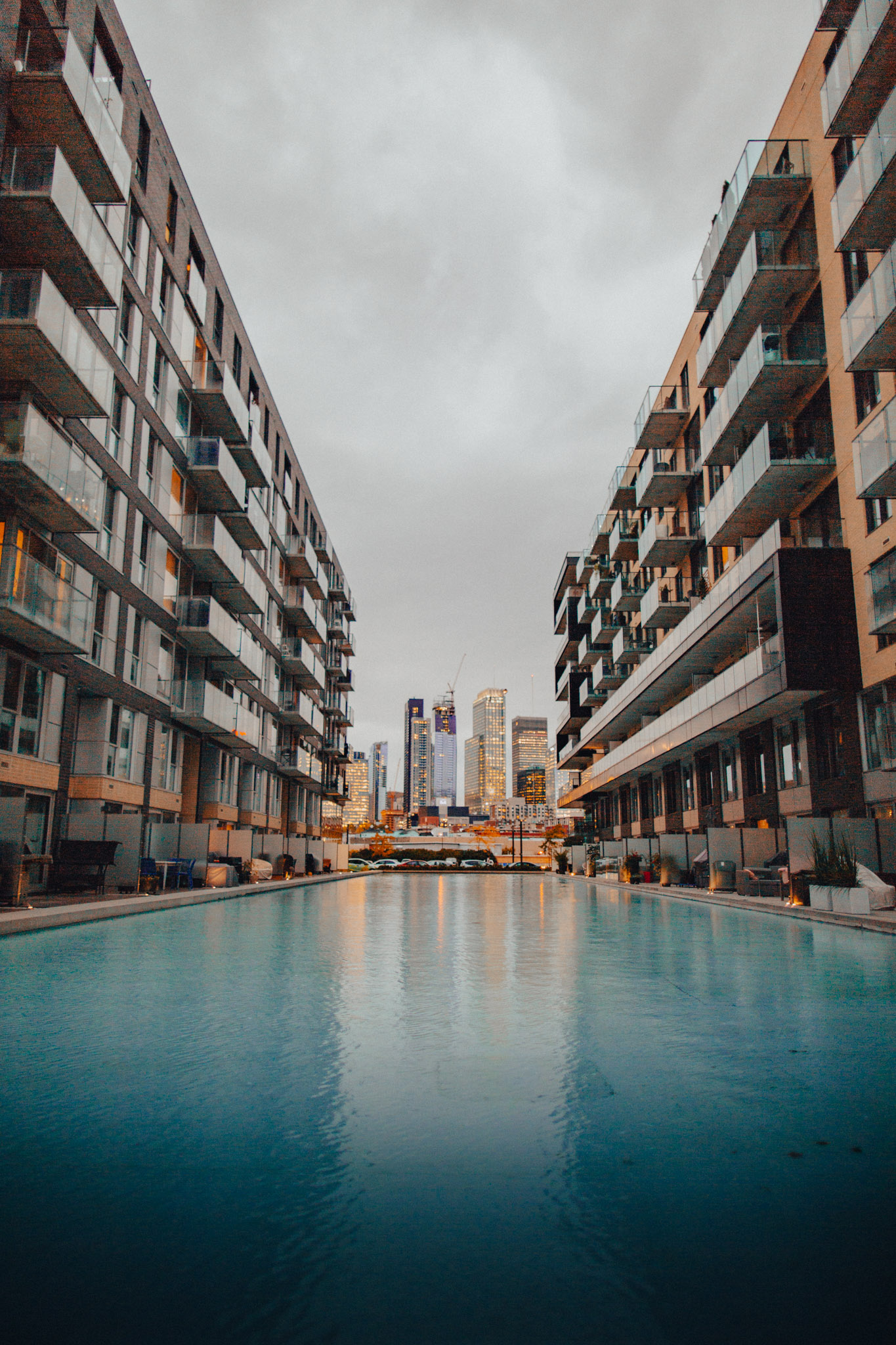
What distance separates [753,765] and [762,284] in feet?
53.2

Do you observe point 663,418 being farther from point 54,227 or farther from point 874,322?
point 54,227

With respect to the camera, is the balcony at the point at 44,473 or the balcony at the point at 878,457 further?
the balcony at the point at 878,457

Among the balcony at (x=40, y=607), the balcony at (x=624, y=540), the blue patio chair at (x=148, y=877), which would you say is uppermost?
the balcony at (x=624, y=540)

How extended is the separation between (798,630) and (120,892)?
18932mm

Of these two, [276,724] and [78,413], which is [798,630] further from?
[276,724]

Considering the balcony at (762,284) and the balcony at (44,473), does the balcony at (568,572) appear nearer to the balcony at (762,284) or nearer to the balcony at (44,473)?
the balcony at (762,284)

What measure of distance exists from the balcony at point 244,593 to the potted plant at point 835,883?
2318 centimetres

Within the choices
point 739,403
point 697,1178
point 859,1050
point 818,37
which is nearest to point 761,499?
point 739,403

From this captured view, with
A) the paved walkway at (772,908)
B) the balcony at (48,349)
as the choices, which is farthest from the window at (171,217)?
the paved walkway at (772,908)

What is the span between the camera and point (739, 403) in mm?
29156

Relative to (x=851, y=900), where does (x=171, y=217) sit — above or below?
above

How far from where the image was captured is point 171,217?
30.3 meters

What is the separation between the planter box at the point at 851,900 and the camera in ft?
56.1

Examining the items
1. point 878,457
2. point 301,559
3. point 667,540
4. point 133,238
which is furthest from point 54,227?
point 301,559
